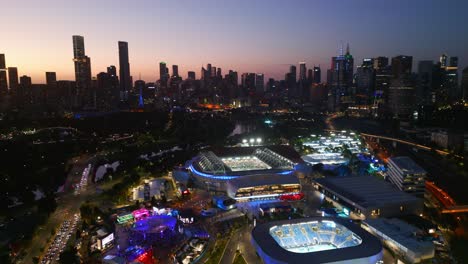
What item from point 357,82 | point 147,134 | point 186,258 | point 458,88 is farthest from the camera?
point 357,82

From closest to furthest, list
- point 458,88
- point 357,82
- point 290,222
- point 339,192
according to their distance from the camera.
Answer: point 290,222, point 339,192, point 458,88, point 357,82

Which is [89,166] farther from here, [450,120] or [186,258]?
[450,120]

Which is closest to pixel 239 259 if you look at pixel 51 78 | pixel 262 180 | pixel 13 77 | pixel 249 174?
pixel 262 180

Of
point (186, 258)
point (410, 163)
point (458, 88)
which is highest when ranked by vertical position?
point (458, 88)

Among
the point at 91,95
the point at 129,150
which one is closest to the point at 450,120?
the point at 129,150

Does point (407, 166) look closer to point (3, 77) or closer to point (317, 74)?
point (3, 77)

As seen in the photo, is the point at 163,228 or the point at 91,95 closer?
the point at 163,228

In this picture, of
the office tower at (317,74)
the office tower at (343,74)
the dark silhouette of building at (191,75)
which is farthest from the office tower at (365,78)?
the dark silhouette of building at (191,75)
